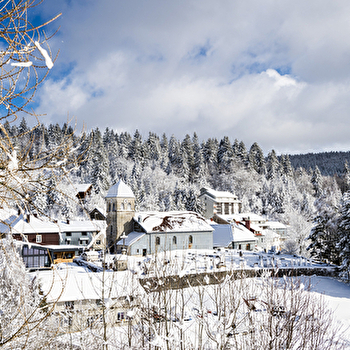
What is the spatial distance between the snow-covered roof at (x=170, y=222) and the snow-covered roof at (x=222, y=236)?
3.20 m

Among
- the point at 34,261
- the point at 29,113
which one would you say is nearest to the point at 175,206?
the point at 34,261

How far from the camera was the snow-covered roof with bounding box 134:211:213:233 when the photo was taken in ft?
116

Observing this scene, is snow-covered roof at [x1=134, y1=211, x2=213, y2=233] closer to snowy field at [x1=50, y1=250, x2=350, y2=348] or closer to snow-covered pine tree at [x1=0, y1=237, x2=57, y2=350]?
snowy field at [x1=50, y1=250, x2=350, y2=348]

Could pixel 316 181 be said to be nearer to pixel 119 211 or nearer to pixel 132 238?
pixel 119 211

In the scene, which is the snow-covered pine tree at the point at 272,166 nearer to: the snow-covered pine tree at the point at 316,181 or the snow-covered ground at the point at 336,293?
the snow-covered pine tree at the point at 316,181

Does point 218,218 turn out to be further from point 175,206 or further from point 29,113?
point 29,113

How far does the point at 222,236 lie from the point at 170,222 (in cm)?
850

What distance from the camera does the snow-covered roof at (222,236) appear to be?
39.4m

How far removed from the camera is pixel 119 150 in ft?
299

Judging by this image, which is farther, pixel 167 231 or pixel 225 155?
pixel 225 155

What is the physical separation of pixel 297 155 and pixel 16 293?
501 ft

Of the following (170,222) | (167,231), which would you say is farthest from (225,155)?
(167,231)

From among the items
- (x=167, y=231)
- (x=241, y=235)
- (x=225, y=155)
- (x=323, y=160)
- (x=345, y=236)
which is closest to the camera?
(x=345, y=236)

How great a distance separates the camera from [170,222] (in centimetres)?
3681
